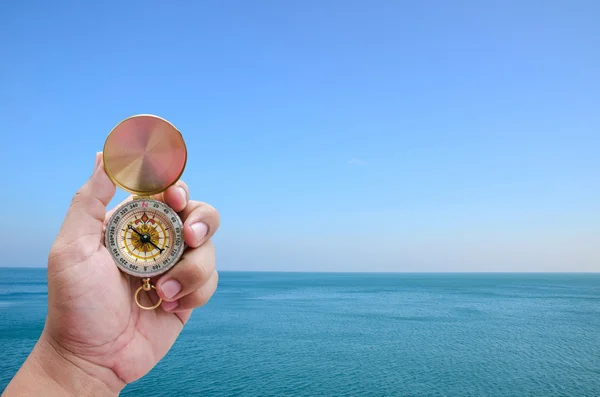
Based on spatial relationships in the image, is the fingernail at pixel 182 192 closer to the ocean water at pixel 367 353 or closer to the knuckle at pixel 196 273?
the knuckle at pixel 196 273

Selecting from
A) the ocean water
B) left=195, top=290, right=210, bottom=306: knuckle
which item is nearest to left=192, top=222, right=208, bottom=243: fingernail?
left=195, top=290, right=210, bottom=306: knuckle

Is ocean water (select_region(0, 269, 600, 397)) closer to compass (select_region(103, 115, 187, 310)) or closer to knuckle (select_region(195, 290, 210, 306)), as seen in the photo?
knuckle (select_region(195, 290, 210, 306))

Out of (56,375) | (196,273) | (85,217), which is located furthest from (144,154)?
(56,375)

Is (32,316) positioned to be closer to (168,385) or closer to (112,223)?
(168,385)

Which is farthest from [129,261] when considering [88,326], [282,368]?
[282,368]

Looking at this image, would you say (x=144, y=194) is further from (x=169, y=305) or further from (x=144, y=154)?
(x=169, y=305)

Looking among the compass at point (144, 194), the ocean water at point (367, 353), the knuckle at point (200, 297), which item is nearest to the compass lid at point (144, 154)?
the compass at point (144, 194)

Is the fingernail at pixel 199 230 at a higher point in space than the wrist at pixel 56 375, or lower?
higher
